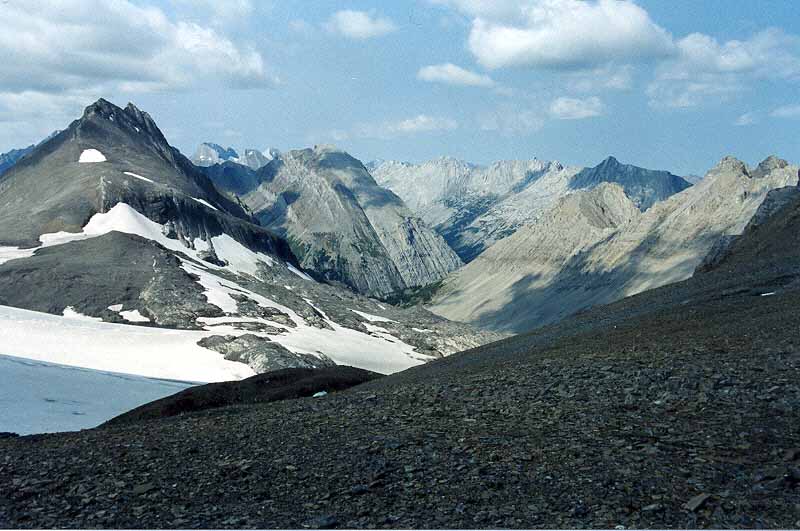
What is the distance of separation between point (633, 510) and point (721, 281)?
38.7m

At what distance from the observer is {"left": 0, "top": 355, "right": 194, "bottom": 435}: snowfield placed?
43594 mm

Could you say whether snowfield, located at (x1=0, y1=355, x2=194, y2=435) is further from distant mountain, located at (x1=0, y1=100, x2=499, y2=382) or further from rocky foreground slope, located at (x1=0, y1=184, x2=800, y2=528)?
rocky foreground slope, located at (x1=0, y1=184, x2=800, y2=528)

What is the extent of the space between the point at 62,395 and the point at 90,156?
146m

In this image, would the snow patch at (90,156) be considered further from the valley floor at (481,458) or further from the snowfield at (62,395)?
the valley floor at (481,458)

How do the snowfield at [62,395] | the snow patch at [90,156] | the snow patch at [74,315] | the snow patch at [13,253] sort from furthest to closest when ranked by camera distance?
1. the snow patch at [90,156]
2. the snow patch at [13,253]
3. the snow patch at [74,315]
4. the snowfield at [62,395]

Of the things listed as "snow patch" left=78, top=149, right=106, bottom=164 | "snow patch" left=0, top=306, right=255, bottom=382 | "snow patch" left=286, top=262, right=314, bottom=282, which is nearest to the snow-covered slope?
"snow patch" left=0, top=306, right=255, bottom=382

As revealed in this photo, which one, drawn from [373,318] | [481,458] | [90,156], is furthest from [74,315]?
[90,156]

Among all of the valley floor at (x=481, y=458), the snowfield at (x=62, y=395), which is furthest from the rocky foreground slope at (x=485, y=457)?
the snowfield at (x=62, y=395)

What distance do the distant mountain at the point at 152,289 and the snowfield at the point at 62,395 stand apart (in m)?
7.82

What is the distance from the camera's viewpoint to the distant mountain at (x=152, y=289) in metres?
72.8

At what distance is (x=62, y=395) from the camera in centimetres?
4994

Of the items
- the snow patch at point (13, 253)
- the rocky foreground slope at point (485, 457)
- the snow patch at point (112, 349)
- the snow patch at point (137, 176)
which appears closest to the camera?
the rocky foreground slope at point (485, 457)

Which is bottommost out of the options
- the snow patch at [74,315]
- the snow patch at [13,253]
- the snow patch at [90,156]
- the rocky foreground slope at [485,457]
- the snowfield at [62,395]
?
the rocky foreground slope at [485,457]

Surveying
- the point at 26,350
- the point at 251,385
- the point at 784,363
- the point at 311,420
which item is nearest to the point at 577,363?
the point at 784,363
